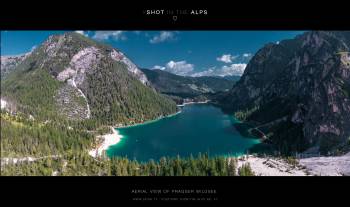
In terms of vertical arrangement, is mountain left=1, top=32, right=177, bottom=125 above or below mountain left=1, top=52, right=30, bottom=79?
above

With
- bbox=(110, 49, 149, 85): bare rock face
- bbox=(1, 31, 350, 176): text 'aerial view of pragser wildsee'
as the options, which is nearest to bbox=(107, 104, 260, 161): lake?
bbox=(1, 31, 350, 176): text 'aerial view of pragser wildsee'

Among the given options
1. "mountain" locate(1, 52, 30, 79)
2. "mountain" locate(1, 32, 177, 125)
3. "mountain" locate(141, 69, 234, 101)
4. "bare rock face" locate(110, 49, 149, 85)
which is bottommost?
"mountain" locate(1, 52, 30, 79)

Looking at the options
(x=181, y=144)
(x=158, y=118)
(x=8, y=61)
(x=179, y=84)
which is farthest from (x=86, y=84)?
(x=179, y=84)

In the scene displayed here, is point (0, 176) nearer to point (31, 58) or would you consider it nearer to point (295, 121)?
point (295, 121)

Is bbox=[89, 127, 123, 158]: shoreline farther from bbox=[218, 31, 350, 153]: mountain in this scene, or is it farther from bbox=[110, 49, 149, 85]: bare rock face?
bbox=[110, 49, 149, 85]: bare rock face

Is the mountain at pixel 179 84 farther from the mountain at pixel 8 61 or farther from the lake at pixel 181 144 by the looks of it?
the mountain at pixel 8 61

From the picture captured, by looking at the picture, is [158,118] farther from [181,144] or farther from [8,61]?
[8,61]

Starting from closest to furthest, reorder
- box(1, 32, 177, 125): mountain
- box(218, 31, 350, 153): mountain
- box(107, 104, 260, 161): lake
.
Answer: box(107, 104, 260, 161): lake < box(218, 31, 350, 153): mountain < box(1, 32, 177, 125): mountain
